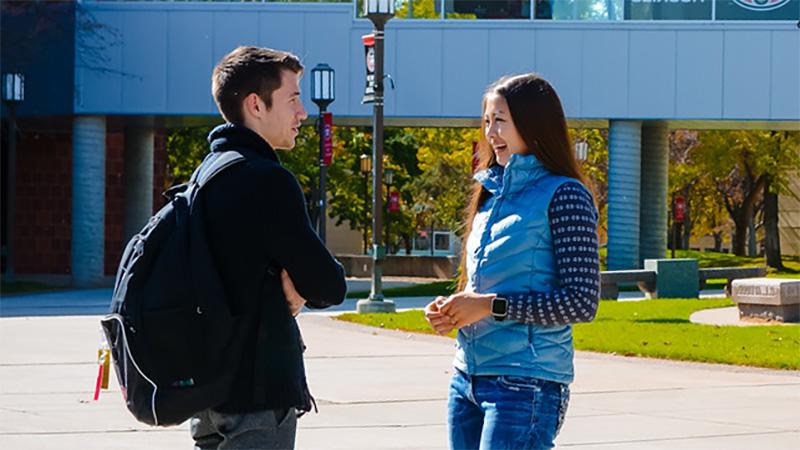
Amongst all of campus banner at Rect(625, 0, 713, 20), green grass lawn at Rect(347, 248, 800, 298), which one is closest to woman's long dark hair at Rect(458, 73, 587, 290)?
green grass lawn at Rect(347, 248, 800, 298)

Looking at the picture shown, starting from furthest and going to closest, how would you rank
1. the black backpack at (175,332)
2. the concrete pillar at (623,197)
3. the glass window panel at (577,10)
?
the concrete pillar at (623,197) → the glass window panel at (577,10) → the black backpack at (175,332)

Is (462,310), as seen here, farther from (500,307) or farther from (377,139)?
(377,139)

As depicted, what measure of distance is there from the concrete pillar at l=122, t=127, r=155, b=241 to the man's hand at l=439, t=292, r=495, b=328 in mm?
34312

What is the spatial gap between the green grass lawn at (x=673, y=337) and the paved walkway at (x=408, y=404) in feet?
1.46

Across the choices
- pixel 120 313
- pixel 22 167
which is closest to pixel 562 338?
pixel 120 313

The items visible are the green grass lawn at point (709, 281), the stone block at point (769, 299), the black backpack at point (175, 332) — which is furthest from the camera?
the green grass lawn at point (709, 281)

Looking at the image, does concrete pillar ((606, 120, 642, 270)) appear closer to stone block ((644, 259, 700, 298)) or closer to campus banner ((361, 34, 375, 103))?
stone block ((644, 259, 700, 298))

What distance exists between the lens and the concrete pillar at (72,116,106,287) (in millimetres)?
35406

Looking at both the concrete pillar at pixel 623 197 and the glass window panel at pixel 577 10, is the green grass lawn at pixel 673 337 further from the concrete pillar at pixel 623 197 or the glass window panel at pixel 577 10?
the glass window panel at pixel 577 10

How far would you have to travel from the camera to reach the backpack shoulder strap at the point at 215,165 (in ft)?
13.7

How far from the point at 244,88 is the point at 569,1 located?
31.0 meters

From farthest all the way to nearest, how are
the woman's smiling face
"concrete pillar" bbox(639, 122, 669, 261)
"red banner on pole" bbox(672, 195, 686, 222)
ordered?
"red banner on pole" bbox(672, 195, 686, 222) → "concrete pillar" bbox(639, 122, 669, 261) → the woman's smiling face

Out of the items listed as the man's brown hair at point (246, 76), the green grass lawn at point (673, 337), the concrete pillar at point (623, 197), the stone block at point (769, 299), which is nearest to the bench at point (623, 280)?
the green grass lawn at point (673, 337)

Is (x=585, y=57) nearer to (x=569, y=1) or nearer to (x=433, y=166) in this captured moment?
(x=569, y=1)
